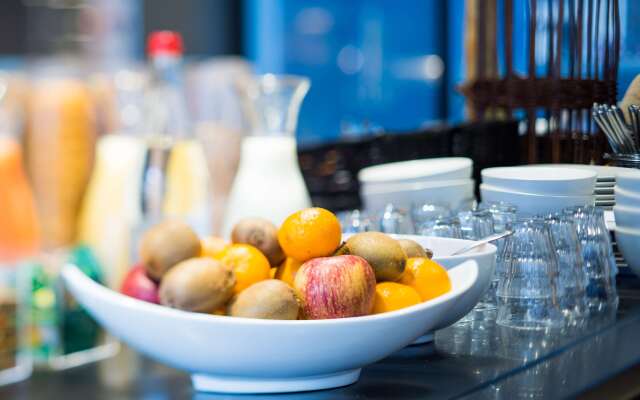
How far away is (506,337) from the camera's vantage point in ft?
2.88

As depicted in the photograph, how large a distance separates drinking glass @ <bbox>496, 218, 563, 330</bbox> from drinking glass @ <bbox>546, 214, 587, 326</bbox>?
0.01m

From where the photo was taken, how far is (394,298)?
77 cm

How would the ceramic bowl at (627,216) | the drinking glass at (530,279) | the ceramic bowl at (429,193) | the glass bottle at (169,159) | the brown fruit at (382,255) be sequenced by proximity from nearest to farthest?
the brown fruit at (382,255) → the drinking glass at (530,279) → the ceramic bowl at (627,216) → the ceramic bowl at (429,193) → the glass bottle at (169,159)

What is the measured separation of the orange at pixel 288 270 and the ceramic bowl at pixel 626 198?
1.29 ft

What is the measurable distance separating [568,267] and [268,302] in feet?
1.12

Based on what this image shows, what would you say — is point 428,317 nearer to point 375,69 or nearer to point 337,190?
point 337,190

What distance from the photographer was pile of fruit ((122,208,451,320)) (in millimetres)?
733

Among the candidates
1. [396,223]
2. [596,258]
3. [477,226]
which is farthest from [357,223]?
[596,258]

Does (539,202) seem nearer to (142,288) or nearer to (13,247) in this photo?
(142,288)

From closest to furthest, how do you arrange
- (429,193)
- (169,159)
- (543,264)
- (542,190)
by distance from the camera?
(543,264), (542,190), (429,193), (169,159)

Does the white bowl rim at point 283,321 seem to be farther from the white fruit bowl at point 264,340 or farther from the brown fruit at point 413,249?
the brown fruit at point 413,249

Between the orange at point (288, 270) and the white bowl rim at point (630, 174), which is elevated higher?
the white bowl rim at point (630, 174)

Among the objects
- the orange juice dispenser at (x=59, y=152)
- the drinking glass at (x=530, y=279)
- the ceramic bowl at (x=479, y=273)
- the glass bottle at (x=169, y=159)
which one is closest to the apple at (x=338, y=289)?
the ceramic bowl at (x=479, y=273)

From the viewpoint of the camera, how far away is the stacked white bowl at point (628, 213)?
1.00m
